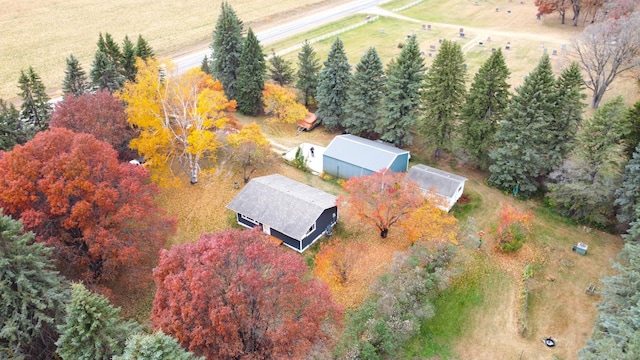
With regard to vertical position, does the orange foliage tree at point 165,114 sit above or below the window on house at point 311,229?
above

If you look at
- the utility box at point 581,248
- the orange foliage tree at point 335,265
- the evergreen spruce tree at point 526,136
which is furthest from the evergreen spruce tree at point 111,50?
the utility box at point 581,248

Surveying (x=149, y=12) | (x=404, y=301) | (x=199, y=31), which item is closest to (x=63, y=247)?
(x=404, y=301)

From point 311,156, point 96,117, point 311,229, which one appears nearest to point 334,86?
point 311,156

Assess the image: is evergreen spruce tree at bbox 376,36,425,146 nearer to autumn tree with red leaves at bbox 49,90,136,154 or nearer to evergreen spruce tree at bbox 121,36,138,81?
autumn tree with red leaves at bbox 49,90,136,154

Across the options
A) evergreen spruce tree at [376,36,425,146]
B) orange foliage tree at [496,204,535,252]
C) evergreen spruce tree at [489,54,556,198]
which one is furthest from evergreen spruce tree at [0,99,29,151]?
evergreen spruce tree at [489,54,556,198]

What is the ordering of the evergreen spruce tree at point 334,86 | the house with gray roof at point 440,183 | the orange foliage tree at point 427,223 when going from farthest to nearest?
1. the evergreen spruce tree at point 334,86
2. the house with gray roof at point 440,183
3. the orange foliage tree at point 427,223

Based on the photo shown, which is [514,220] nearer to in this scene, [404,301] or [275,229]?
[404,301]

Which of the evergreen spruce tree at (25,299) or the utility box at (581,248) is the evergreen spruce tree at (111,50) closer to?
the evergreen spruce tree at (25,299)
